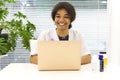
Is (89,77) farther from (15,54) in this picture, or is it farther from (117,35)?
(15,54)

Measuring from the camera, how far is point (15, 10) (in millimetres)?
3605

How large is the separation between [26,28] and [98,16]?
3.72 feet

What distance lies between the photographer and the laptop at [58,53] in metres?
1.81

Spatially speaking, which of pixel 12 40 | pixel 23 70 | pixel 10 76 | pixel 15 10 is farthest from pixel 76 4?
pixel 10 76

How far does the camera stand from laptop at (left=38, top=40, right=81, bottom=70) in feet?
5.95

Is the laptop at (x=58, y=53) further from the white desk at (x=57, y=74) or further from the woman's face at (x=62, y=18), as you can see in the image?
the woman's face at (x=62, y=18)

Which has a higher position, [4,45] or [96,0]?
[96,0]

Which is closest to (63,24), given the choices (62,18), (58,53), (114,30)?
(62,18)

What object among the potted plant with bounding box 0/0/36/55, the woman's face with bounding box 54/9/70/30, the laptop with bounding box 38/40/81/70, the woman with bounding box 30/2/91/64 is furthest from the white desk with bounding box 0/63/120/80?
the potted plant with bounding box 0/0/36/55

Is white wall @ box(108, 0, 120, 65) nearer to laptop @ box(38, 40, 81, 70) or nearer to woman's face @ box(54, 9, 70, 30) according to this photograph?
woman's face @ box(54, 9, 70, 30)

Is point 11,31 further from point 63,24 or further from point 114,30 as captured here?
point 114,30

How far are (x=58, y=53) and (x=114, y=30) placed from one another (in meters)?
1.85

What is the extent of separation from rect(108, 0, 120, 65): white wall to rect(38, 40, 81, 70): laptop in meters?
1.76

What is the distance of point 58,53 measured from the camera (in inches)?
71.6
